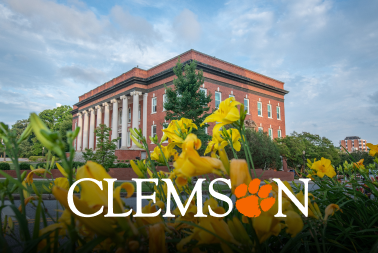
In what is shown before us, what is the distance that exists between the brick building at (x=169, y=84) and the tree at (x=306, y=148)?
A: 2668mm

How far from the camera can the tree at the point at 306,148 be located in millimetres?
24828

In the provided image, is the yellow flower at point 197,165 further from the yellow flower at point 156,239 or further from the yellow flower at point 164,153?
the yellow flower at point 164,153

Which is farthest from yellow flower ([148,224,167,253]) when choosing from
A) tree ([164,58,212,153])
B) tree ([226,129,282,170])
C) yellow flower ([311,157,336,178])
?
tree ([226,129,282,170])

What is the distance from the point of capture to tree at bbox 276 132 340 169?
24828mm

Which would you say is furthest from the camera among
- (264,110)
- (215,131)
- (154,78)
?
(264,110)

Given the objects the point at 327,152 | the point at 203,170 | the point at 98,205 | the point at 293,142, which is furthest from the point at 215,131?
the point at 327,152

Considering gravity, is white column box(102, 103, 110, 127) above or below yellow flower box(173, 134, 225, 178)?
above

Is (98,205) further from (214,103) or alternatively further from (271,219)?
(214,103)

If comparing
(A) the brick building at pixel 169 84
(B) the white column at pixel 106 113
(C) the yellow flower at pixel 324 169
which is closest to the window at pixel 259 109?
(A) the brick building at pixel 169 84

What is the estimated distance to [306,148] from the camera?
90.2ft

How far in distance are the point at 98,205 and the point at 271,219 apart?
0.36m

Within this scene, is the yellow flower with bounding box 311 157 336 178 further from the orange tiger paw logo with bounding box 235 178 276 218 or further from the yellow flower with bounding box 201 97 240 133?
the orange tiger paw logo with bounding box 235 178 276 218

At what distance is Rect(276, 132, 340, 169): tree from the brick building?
267 centimetres

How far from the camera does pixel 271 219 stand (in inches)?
19.9
